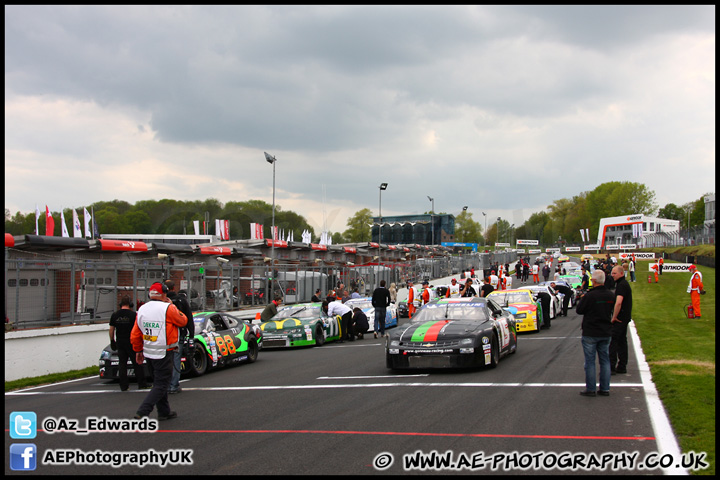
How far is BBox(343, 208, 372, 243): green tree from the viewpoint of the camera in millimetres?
139375

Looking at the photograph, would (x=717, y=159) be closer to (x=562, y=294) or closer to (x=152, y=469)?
(x=152, y=469)

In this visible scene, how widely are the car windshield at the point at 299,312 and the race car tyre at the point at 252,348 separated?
138 inches

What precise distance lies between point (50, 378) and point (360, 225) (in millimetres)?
127776

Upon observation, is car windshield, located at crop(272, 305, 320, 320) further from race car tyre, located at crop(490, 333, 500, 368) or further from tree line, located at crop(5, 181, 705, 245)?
tree line, located at crop(5, 181, 705, 245)

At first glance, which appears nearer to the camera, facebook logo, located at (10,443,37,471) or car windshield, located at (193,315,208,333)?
facebook logo, located at (10,443,37,471)

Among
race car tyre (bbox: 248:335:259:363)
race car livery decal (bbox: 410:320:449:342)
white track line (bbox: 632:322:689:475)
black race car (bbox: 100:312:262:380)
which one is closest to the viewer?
white track line (bbox: 632:322:689:475)

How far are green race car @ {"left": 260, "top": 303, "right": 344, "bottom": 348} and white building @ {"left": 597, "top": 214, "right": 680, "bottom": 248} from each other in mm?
97756

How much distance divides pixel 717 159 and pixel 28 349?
13328 mm

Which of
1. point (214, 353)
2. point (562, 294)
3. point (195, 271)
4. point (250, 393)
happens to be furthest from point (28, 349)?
point (562, 294)

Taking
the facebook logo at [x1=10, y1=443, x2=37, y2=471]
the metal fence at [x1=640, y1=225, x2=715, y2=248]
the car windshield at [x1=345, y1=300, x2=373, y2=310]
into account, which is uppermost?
the metal fence at [x1=640, y1=225, x2=715, y2=248]

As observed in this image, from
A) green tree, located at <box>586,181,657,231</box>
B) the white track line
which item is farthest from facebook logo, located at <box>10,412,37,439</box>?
green tree, located at <box>586,181,657,231</box>

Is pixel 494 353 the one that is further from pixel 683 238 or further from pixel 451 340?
pixel 683 238

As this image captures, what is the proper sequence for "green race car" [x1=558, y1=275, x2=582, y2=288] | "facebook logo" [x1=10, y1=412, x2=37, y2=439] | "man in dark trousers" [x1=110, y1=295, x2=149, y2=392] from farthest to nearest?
"green race car" [x1=558, y1=275, x2=582, y2=288], "man in dark trousers" [x1=110, y1=295, x2=149, y2=392], "facebook logo" [x1=10, y1=412, x2=37, y2=439]

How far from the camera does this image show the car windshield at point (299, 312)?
18188mm
